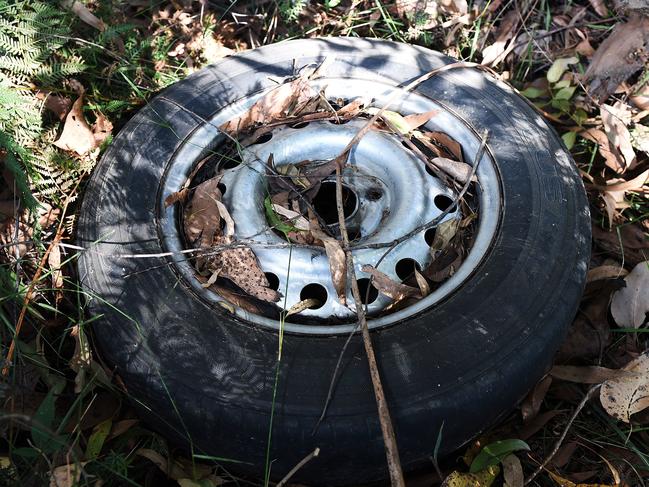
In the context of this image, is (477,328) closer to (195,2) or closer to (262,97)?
(262,97)

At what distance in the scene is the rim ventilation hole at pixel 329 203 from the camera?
2287 millimetres

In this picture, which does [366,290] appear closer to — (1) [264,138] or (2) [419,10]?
(1) [264,138]

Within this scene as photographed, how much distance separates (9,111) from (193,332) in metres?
1.03

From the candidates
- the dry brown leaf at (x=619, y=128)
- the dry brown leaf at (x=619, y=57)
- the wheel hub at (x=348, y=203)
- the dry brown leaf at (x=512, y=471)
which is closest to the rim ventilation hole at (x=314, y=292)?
the wheel hub at (x=348, y=203)

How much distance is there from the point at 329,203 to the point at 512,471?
A: 108 centimetres

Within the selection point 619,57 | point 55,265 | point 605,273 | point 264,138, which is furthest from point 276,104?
point 619,57

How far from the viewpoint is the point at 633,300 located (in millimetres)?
2230

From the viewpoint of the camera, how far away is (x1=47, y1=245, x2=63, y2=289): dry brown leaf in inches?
84.3

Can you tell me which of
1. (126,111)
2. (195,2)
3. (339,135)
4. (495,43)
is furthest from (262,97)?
(495,43)

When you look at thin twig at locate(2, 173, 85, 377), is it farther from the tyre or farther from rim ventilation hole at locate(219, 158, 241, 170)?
rim ventilation hole at locate(219, 158, 241, 170)

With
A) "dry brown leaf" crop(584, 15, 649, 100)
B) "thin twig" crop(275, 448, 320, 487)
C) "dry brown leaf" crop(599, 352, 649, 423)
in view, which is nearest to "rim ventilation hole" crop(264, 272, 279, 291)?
"thin twig" crop(275, 448, 320, 487)

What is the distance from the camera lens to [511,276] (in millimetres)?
1820

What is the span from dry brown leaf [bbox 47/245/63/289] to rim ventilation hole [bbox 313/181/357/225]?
0.89 metres

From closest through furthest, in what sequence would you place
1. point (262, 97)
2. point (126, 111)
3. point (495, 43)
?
point (262, 97), point (126, 111), point (495, 43)
